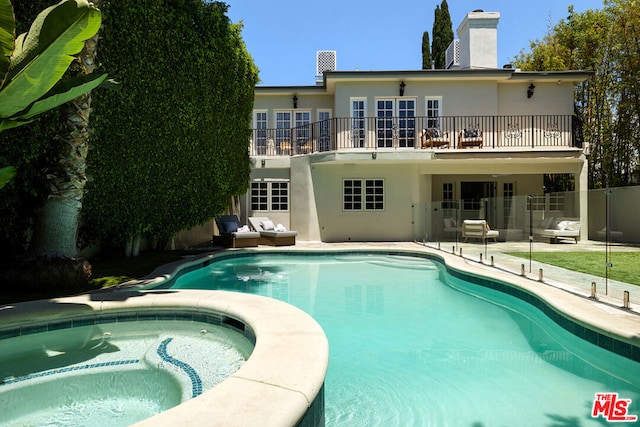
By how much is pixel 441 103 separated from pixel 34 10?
48.6ft

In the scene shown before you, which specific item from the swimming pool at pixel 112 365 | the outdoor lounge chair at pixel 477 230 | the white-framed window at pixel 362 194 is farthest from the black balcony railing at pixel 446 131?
the swimming pool at pixel 112 365

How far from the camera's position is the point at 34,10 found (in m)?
6.39

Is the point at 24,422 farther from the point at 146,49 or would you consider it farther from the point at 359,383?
the point at 146,49

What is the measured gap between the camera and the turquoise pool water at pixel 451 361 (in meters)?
3.46

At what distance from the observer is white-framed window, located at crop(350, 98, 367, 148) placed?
16906mm

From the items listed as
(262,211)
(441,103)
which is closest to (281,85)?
(262,211)

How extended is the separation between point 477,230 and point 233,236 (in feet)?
28.5

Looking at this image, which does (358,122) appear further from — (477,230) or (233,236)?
(233,236)

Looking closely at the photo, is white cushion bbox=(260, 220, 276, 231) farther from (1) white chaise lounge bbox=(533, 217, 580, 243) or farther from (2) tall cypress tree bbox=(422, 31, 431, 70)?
(2) tall cypress tree bbox=(422, 31, 431, 70)

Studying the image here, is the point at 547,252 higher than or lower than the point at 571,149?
lower

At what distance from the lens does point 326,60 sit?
23.0 meters

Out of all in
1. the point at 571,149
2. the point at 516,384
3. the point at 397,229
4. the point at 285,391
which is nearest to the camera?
the point at 285,391

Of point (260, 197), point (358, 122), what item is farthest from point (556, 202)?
point (260, 197)

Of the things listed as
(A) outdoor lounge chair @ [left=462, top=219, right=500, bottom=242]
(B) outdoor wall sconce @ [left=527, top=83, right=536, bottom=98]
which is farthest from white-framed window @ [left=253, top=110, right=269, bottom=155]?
(B) outdoor wall sconce @ [left=527, top=83, right=536, bottom=98]
